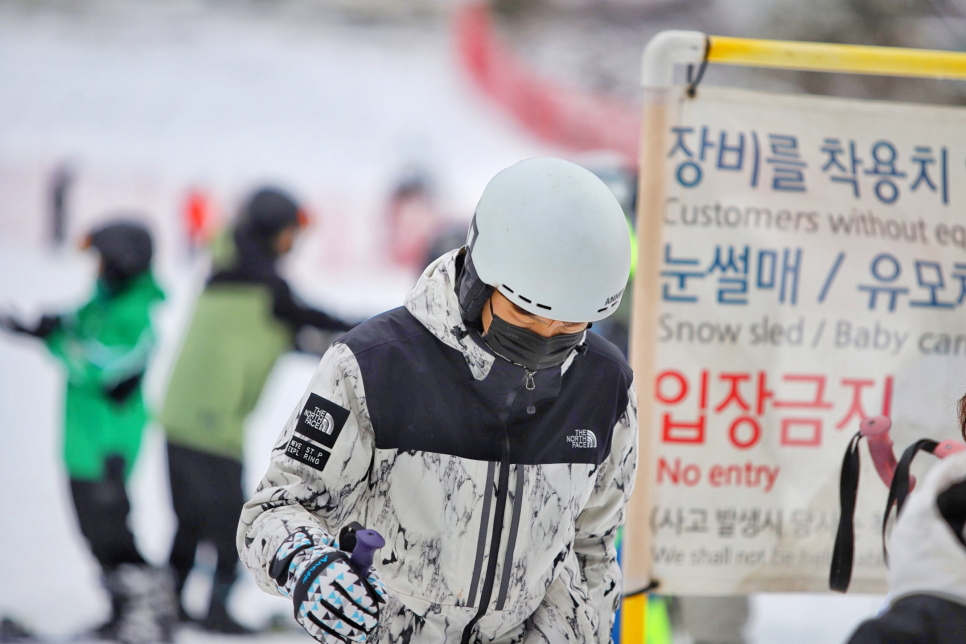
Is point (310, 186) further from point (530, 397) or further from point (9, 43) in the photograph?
point (530, 397)

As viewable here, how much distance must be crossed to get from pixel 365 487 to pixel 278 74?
6.75 m

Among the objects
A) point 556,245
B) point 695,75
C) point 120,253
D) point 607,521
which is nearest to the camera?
point 556,245

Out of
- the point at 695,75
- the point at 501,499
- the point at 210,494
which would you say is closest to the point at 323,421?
the point at 501,499

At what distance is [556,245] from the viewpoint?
1313 mm

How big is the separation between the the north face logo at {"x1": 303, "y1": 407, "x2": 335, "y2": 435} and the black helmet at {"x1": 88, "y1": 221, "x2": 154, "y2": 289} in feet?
9.26

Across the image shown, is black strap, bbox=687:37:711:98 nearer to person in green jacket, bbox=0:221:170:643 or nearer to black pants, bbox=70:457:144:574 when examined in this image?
person in green jacket, bbox=0:221:170:643

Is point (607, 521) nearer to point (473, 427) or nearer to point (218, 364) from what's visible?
point (473, 427)

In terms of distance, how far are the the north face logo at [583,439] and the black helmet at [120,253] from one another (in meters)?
2.96

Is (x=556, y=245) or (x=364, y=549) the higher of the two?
(x=556, y=245)

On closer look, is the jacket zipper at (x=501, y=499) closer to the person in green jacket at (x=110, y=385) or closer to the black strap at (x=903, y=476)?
the black strap at (x=903, y=476)

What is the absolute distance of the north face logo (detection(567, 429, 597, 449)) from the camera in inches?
58.1

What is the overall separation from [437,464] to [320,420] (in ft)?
0.66

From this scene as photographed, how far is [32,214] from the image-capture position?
613cm

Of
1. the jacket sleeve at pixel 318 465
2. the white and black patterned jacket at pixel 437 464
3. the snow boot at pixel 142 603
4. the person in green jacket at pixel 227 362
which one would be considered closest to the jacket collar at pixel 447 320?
the white and black patterned jacket at pixel 437 464
